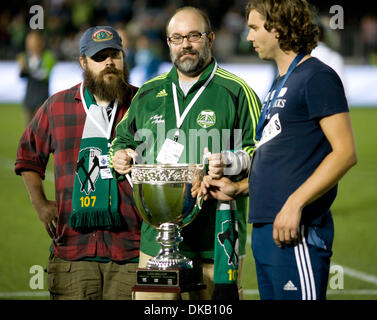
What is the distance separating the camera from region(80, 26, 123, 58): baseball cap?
12.7ft

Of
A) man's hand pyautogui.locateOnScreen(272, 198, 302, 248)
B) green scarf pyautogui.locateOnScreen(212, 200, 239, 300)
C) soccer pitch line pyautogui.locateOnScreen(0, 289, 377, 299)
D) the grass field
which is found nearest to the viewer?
man's hand pyautogui.locateOnScreen(272, 198, 302, 248)

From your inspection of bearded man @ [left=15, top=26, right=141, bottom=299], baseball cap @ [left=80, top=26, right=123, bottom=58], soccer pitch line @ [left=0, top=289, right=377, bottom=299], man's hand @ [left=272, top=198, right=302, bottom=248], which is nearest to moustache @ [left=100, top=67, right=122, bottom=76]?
bearded man @ [left=15, top=26, right=141, bottom=299]

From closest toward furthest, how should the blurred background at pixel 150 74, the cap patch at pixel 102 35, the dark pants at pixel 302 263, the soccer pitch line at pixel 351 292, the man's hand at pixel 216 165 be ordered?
the dark pants at pixel 302 263
the man's hand at pixel 216 165
the cap patch at pixel 102 35
the soccer pitch line at pixel 351 292
the blurred background at pixel 150 74

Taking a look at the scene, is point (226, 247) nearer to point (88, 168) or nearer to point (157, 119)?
point (157, 119)

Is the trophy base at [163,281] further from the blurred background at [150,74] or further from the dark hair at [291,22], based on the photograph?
the blurred background at [150,74]

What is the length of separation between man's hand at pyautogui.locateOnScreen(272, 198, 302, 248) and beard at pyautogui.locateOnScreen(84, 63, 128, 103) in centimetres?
144

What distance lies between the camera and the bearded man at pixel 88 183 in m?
3.78

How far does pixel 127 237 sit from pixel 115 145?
535 mm

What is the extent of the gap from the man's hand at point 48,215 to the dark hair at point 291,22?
5.63ft

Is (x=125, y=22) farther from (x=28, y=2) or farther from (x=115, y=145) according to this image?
(x=115, y=145)

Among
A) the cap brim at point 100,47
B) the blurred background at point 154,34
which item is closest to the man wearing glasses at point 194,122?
the cap brim at point 100,47

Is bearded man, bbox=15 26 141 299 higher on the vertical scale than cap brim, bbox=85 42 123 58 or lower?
lower

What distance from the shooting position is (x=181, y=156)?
344cm

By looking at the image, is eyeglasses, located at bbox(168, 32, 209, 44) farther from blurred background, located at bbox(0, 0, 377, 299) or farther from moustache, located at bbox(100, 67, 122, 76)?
blurred background, located at bbox(0, 0, 377, 299)
